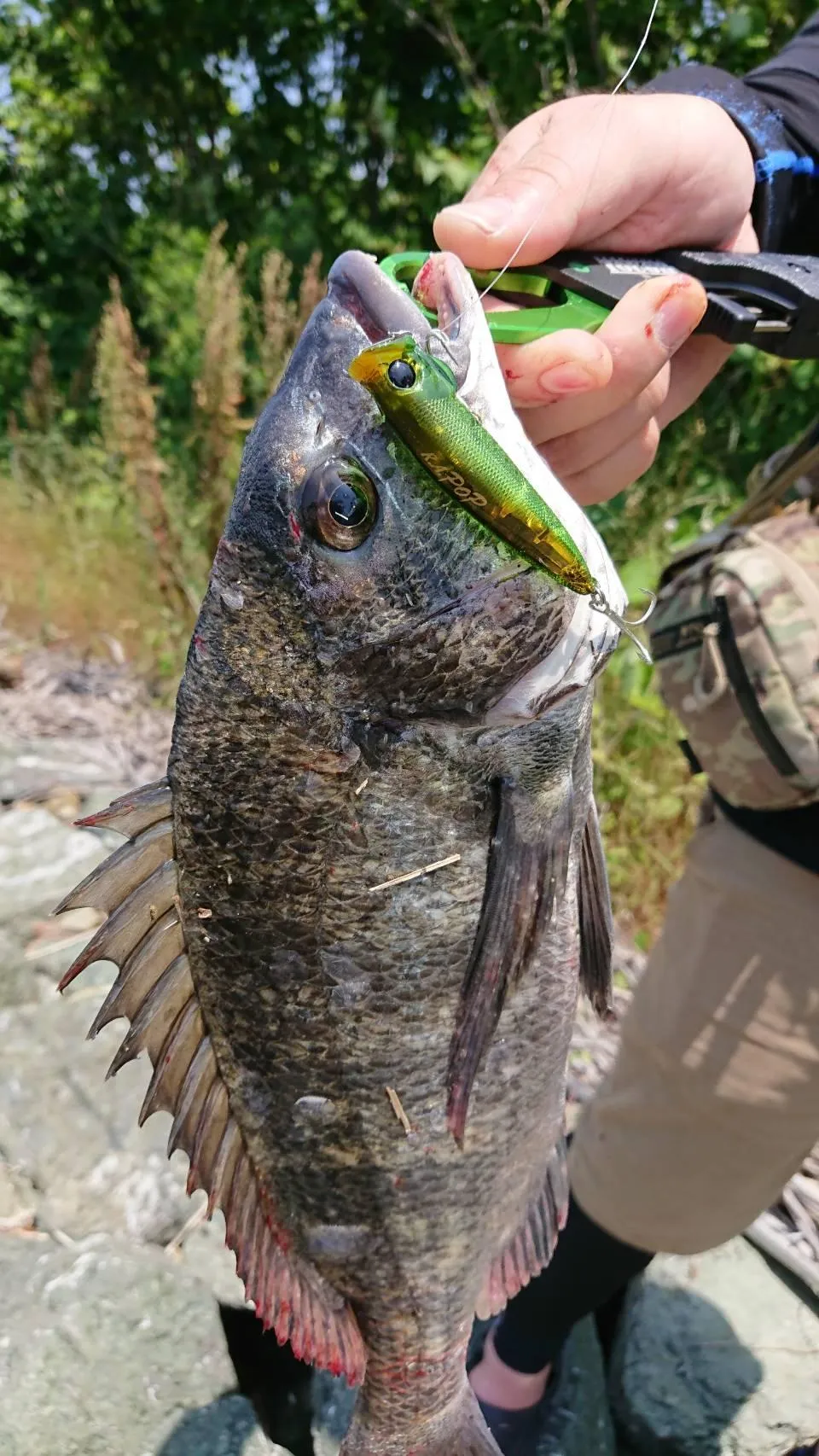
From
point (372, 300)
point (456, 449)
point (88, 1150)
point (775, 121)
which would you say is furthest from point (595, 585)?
point (88, 1150)

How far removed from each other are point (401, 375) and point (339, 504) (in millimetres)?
170

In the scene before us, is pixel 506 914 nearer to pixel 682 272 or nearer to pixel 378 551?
pixel 378 551

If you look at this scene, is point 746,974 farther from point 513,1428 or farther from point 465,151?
point 465,151

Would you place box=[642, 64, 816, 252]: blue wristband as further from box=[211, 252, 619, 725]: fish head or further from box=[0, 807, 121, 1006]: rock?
box=[0, 807, 121, 1006]: rock

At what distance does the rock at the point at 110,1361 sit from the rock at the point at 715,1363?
3.31 ft

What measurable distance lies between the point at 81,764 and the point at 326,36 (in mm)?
7703

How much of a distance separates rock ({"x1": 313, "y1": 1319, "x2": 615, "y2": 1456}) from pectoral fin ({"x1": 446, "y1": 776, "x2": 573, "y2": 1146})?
155cm

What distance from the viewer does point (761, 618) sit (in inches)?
68.0

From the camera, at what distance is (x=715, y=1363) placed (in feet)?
7.72

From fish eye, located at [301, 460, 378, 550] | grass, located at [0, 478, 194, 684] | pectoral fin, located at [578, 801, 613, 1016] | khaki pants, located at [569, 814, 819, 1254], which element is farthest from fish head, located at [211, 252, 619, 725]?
grass, located at [0, 478, 194, 684]

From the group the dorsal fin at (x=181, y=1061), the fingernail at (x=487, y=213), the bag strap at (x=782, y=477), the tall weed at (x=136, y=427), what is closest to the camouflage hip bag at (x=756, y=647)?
the bag strap at (x=782, y=477)

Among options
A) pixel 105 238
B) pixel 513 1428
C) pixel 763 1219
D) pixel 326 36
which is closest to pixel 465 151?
pixel 326 36

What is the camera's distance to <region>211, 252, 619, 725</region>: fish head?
99 cm

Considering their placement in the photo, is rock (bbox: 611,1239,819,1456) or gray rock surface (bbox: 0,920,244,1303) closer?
rock (bbox: 611,1239,819,1456)
